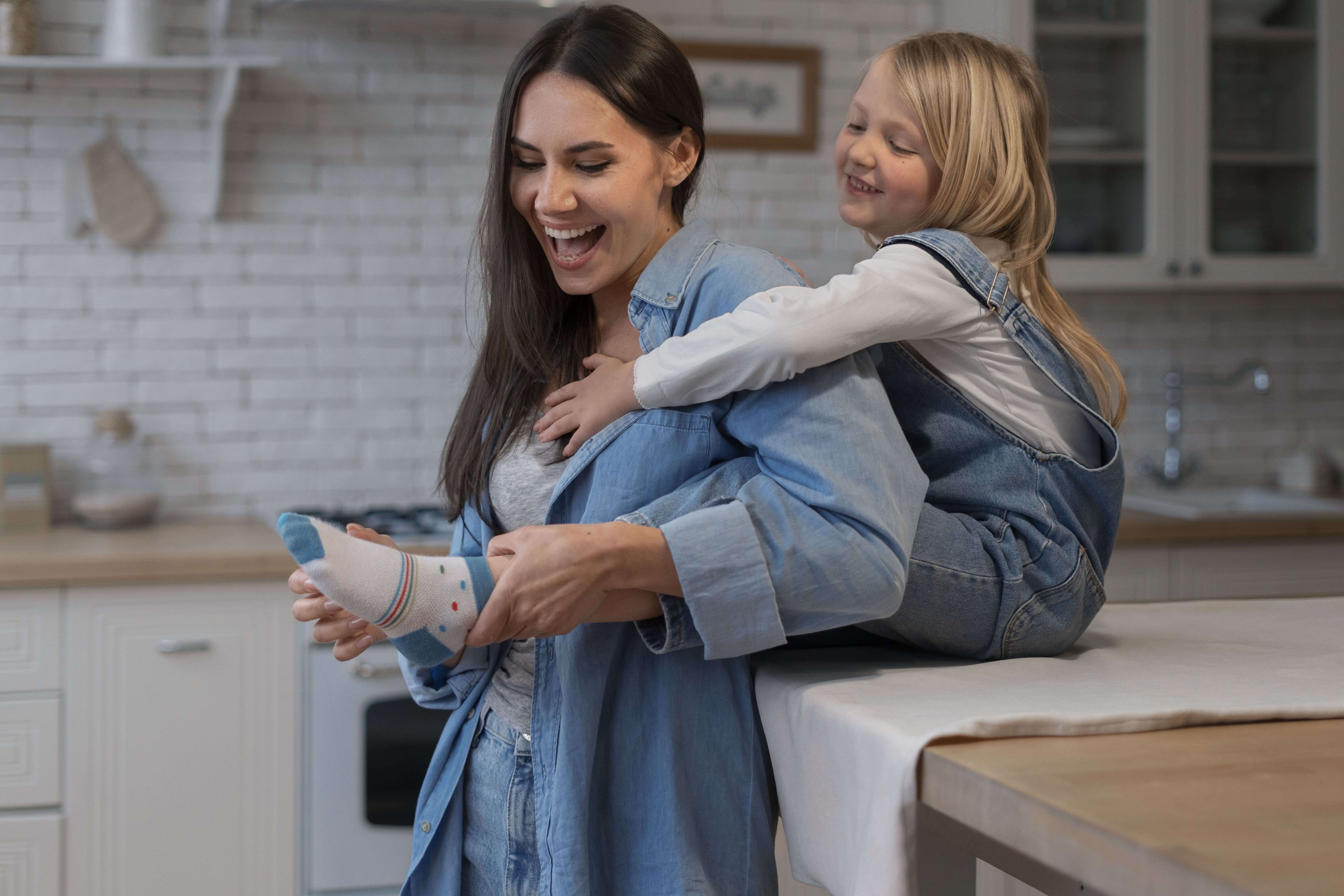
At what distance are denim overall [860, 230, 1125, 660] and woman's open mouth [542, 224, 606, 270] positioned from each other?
0.31 metres

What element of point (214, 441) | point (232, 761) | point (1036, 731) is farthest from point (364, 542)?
point (214, 441)

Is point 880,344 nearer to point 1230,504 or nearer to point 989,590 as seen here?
point 989,590

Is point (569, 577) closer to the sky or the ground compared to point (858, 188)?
closer to the ground

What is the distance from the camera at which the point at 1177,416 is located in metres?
3.39

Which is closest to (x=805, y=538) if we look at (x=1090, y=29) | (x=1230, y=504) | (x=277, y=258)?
(x=277, y=258)

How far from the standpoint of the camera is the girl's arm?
1.02 m

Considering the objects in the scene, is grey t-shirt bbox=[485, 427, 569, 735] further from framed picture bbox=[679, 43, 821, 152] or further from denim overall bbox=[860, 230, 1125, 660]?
framed picture bbox=[679, 43, 821, 152]

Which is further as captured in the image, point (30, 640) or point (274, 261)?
point (274, 261)

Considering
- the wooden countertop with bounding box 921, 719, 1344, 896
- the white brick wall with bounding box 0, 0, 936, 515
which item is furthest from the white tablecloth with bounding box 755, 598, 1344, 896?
the white brick wall with bounding box 0, 0, 936, 515

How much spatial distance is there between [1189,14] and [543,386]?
8.42 ft

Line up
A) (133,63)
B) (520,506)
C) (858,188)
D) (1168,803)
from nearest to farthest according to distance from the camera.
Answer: (1168,803), (520,506), (858,188), (133,63)

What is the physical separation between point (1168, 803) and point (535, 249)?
91cm

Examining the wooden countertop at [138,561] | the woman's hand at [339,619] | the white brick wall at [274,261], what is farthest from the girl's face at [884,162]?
the white brick wall at [274,261]

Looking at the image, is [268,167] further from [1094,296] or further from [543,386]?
[1094,296]
